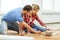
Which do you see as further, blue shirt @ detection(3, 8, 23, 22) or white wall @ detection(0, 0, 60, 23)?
white wall @ detection(0, 0, 60, 23)

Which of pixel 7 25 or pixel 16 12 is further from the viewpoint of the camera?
pixel 7 25

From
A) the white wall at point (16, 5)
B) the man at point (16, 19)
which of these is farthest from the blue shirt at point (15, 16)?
the white wall at point (16, 5)

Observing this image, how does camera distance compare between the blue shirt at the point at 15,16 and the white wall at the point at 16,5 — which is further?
the white wall at the point at 16,5

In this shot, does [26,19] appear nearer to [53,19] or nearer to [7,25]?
[7,25]

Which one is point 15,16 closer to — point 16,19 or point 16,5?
point 16,19

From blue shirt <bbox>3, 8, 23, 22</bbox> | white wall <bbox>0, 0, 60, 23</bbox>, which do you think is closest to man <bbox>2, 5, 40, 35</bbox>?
blue shirt <bbox>3, 8, 23, 22</bbox>

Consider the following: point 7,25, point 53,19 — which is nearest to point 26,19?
point 7,25

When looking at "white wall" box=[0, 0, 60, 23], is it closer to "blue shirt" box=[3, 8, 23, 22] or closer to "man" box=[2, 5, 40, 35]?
"man" box=[2, 5, 40, 35]

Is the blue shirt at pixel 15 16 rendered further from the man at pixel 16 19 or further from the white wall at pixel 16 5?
the white wall at pixel 16 5

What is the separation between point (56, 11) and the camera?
5348 millimetres

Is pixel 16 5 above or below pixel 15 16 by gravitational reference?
above

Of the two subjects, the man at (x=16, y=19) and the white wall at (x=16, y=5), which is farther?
the white wall at (x=16, y=5)

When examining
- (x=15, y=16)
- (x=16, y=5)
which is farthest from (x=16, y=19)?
(x=16, y=5)

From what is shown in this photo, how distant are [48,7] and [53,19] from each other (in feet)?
1.18
